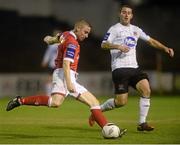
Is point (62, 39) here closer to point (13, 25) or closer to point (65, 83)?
point (65, 83)

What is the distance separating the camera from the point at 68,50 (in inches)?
479

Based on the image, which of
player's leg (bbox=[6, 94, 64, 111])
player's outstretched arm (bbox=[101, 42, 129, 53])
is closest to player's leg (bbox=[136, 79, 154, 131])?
player's outstretched arm (bbox=[101, 42, 129, 53])

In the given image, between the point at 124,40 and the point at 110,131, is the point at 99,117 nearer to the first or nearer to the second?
the point at 110,131

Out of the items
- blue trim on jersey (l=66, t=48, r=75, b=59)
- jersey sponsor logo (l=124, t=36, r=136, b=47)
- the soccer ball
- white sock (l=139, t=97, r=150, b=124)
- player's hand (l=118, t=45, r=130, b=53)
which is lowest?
the soccer ball

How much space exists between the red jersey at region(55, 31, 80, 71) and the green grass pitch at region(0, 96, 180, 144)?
1239mm

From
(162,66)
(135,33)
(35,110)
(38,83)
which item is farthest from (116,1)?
(135,33)

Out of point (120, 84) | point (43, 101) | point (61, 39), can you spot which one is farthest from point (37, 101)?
point (120, 84)

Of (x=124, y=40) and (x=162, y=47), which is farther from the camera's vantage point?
(x=162, y=47)

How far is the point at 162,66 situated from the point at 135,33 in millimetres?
16131

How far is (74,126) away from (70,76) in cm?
285

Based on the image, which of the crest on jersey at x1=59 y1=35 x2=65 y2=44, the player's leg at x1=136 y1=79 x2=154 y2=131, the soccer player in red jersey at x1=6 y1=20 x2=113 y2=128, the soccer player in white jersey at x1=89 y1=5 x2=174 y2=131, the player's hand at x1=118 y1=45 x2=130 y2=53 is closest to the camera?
the soccer player in red jersey at x1=6 y1=20 x2=113 y2=128

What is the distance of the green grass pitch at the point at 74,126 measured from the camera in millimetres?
12305

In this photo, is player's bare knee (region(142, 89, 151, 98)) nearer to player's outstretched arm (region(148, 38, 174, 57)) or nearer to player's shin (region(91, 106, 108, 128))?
player's outstretched arm (region(148, 38, 174, 57))

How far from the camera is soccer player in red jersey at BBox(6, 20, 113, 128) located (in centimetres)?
1211
